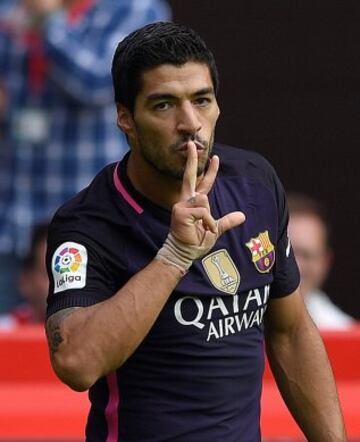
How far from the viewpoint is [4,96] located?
21.9 ft

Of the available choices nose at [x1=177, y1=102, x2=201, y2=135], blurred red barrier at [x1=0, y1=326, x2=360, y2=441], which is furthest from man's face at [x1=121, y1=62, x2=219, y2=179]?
blurred red barrier at [x1=0, y1=326, x2=360, y2=441]

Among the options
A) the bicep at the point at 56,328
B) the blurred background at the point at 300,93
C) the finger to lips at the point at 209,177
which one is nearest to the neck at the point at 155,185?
the finger to lips at the point at 209,177

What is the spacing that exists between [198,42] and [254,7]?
3.83 meters

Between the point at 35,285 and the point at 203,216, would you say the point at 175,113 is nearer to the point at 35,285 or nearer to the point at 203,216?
the point at 203,216

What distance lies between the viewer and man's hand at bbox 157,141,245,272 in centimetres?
330

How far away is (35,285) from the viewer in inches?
253

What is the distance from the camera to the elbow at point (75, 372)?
3.29 m

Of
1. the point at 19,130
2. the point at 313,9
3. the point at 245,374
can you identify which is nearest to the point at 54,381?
the point at 19,130

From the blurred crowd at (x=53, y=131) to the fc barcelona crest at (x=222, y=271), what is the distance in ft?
9.40

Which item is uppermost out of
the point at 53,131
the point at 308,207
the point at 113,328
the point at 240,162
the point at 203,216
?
the point at 53,131

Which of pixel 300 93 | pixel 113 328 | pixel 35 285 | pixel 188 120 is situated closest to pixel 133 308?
pixel 113 328

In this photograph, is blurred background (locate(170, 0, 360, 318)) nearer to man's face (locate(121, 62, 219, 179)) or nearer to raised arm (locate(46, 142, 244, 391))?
man's face (locate(121, 62, 219, 179))

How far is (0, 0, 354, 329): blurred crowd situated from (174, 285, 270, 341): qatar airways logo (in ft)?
9.27

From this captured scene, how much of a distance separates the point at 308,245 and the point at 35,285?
134 cm
